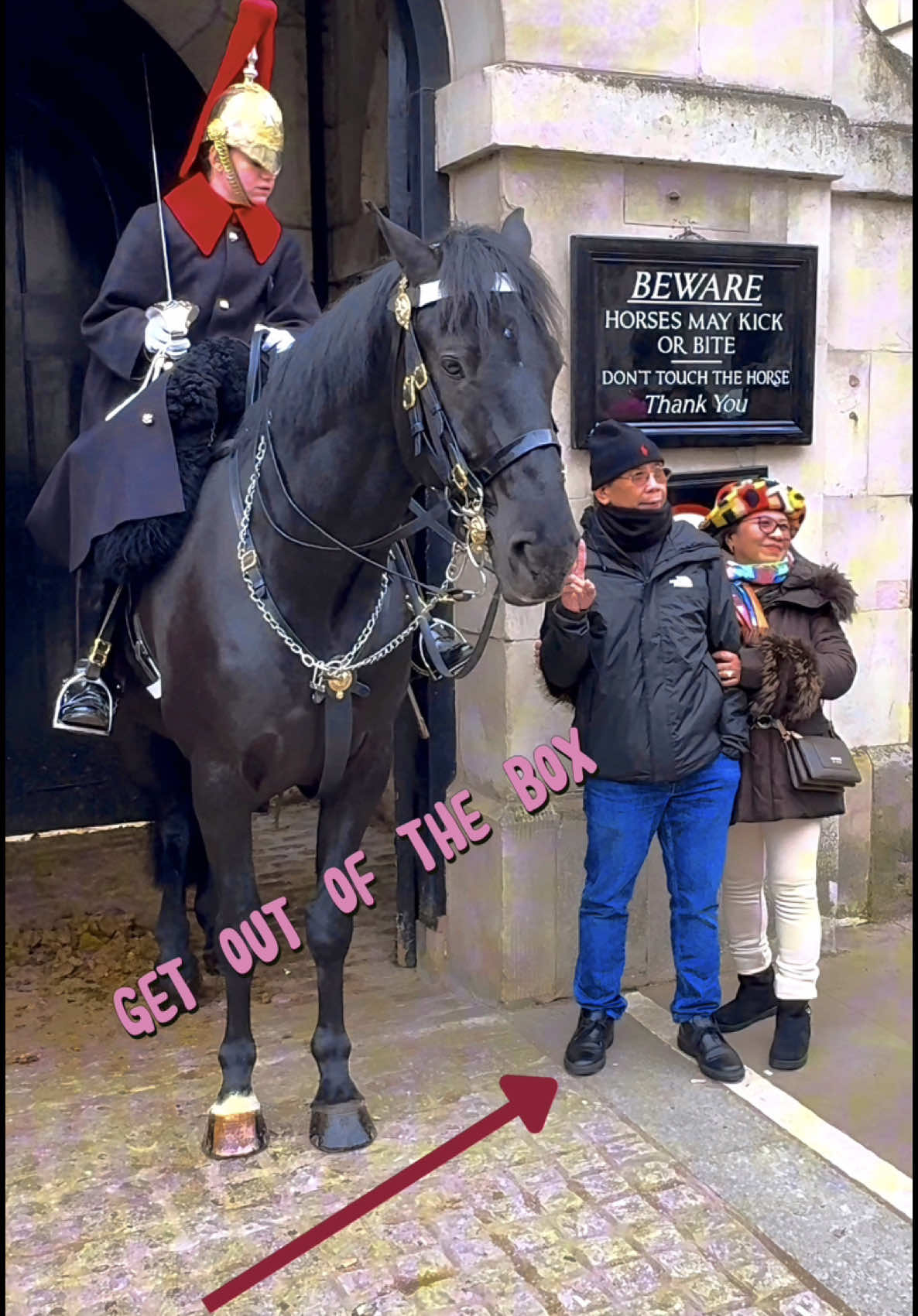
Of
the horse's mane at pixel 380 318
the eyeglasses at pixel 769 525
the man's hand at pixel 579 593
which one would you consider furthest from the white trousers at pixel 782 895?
the horse's mane at pixel 380 318

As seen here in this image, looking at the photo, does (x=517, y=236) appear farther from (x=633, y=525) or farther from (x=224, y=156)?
(x=224, y=156)

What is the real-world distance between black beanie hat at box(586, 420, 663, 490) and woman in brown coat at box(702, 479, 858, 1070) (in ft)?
1.54

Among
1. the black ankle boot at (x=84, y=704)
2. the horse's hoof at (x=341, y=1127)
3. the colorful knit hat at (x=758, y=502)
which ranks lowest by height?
the horse's hoof at (x=341, y=1127)

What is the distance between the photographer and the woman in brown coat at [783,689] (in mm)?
3730

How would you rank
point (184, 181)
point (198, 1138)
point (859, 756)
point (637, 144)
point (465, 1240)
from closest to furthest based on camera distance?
point (465, 1240)
point (198, 1138)
point (184, 181)
point (637, 144)
point (859, 756)

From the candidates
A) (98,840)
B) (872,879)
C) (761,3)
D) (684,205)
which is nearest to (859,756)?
(872,879)

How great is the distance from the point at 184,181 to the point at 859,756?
3282mm

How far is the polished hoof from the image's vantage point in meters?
3.37

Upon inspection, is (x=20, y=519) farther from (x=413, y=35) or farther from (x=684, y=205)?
(x=684, y=205)

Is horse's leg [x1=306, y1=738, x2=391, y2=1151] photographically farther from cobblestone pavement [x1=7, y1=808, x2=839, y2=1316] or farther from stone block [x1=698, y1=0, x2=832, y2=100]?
stone block [x1=698, y1=0, x2=832, y2=100]

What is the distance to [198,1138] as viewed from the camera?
3.47m

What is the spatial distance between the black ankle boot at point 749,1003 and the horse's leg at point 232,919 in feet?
5.10

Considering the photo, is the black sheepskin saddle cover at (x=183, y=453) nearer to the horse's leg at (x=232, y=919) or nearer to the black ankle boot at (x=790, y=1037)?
the horse's leg at (x=232, y=919)

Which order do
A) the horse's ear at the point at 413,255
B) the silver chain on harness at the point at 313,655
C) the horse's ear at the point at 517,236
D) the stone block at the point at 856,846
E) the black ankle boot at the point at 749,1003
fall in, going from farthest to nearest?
the stone block at the point at 856,846 < the black ankle boot at the point at 749,1003 < the silver chain on harness at the point at 313,655 < the horse's ear at the point at 517,236 < the horse's ear at the point at 413,255
